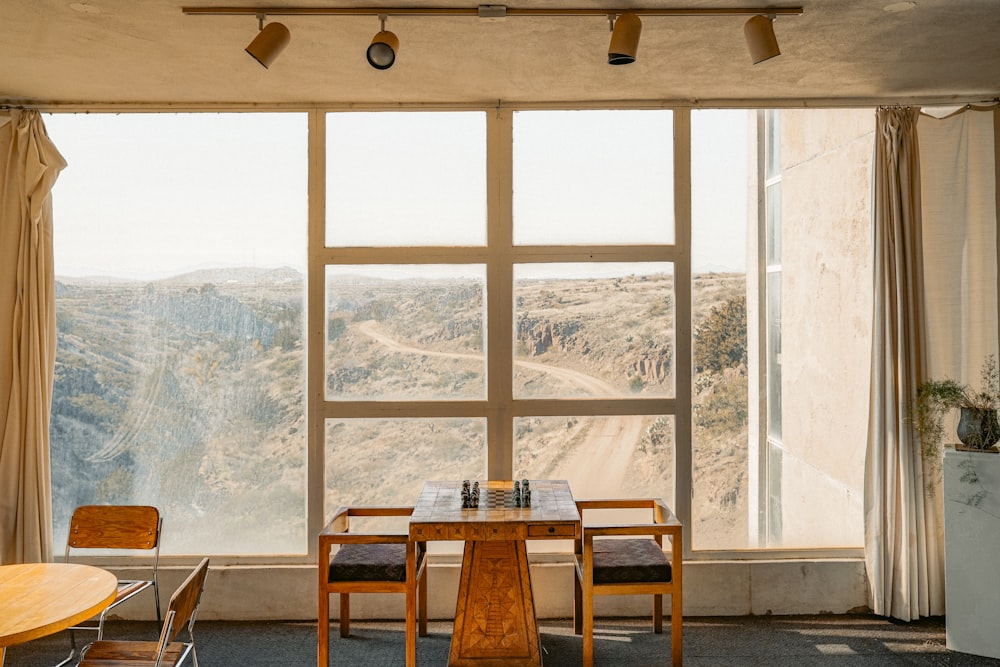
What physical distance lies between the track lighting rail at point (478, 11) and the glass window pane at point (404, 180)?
4.09 ft

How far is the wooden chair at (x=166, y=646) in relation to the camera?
2.41 m

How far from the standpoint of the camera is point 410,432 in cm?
420

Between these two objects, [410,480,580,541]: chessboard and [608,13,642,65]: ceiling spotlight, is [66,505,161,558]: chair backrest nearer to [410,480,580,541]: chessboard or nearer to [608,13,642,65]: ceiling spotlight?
[410,480,580,541]: chessboard

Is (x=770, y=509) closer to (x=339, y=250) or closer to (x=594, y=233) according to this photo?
(x=594, y=233)

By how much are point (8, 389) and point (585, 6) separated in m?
3.50

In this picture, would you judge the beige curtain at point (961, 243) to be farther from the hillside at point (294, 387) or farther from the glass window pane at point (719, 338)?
the hillside at point (294, 387)

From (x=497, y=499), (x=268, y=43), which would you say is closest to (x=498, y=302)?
(x=497, y=499)

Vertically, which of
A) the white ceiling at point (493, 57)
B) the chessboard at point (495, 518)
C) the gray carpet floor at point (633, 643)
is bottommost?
the gray carpet floor at point (633, 643)

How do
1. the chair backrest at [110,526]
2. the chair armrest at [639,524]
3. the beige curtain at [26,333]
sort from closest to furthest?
the chair armrest at [639,524] < the chair backrest at [110,526] < the beige curtain at [26,333]

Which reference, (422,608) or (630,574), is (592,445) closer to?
(630,574)

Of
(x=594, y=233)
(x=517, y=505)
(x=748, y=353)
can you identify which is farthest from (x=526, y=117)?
(x=517, y=505)

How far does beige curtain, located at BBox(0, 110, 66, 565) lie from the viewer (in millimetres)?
3934

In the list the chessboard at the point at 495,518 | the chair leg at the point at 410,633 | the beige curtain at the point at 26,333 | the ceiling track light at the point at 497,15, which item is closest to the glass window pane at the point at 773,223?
the ceiling track light at the point at 497,15

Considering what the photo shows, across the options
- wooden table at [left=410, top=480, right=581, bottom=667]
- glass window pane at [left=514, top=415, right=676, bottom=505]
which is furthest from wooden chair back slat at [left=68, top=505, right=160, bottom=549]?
glass window pane at [left=514, top=415, right=676, bottom=505]
